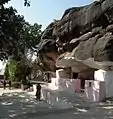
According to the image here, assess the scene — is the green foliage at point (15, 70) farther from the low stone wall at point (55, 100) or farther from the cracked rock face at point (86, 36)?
the low stone wall at point (55, 100)

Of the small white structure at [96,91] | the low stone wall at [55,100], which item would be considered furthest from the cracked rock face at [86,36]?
the low stone wall at [55,100]

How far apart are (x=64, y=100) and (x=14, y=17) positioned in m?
5.32

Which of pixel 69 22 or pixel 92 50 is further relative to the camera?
pixel 69 22

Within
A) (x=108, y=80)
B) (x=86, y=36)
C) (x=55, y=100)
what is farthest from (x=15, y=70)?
(x=108, y=80)

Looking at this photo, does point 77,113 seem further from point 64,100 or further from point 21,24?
point 21,24

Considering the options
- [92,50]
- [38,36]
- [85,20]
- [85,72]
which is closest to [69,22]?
[85,20]

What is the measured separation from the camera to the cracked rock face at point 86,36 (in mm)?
13920

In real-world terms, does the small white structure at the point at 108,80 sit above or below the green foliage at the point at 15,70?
below

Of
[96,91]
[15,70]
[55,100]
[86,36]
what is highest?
[86,36]

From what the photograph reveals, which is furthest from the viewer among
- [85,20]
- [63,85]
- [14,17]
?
[63,85]

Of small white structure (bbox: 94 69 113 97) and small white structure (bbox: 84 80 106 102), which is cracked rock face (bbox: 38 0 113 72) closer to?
small white structure (bbox: 94 69 113 97)

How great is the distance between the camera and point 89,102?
13859 mm

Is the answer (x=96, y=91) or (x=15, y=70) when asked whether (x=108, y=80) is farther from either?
(x=15, y=70)

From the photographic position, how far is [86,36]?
16953 mm
